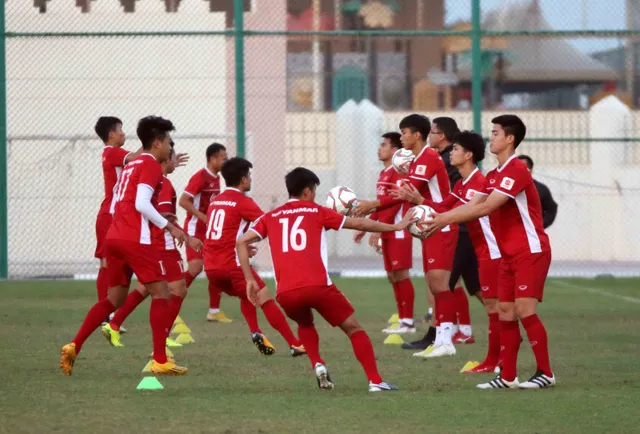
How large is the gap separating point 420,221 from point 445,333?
218 centimetres

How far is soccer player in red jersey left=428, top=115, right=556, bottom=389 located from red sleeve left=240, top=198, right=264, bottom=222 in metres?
2.69

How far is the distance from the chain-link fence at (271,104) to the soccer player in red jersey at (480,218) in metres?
8.66

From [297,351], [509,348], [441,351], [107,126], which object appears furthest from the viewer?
[107,126]

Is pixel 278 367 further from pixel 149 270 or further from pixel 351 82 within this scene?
pixel 351 82

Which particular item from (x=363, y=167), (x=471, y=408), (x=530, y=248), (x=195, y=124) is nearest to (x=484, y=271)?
(x=530, y=248)

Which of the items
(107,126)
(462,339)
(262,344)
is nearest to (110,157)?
(107,126)

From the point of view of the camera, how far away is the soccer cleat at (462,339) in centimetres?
1212

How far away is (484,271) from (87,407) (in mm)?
3671

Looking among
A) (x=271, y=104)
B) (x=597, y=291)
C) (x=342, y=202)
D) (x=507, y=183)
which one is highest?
(x=271, y=104)

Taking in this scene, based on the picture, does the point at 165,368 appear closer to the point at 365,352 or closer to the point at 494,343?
the point at 365,352

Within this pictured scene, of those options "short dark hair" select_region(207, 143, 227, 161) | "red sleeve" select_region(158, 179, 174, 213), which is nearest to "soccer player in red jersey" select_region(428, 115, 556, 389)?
"red sleeve" select_region(158, 179, 174, 213)

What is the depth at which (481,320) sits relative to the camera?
14.4 meters

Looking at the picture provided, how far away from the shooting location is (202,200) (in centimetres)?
1420

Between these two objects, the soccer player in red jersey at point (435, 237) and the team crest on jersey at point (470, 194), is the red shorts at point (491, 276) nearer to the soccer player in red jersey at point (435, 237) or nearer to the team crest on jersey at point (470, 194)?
the team crest on jersey at point (470, 194)
